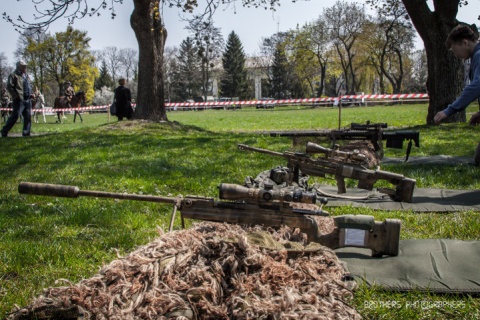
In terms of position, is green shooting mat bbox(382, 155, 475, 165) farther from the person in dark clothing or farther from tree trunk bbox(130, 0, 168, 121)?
the person in dark clothing

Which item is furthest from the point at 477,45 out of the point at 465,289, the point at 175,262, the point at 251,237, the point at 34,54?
the point at 34,54

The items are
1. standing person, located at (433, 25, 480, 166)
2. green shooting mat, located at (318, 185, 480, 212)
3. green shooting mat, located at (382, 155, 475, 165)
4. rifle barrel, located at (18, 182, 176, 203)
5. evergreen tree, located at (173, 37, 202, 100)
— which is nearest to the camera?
rifle barrel, located at (18, 182, 176, 203)

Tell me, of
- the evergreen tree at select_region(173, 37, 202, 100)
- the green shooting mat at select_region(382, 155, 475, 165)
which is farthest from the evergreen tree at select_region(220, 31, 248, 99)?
the green shooting mat at select_region(382, 155, 475, 165)

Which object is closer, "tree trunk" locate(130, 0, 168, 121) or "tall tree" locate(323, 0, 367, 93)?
"tree trunk" locate(130, 0, 168, 121)

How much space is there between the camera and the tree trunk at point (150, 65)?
640 inches

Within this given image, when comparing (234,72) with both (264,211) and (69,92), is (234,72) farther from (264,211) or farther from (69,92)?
(264,211)

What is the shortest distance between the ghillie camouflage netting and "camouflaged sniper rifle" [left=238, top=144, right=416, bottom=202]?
231 centimetres

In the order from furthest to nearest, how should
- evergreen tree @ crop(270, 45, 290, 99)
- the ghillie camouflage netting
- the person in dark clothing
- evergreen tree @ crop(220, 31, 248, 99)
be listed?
evergreen tree @ crop(220, 31, 248, 99) → evergreen tree @ crop(270, 45, 290, 99) → the person in dark clothing → the ghillie camouflage netting

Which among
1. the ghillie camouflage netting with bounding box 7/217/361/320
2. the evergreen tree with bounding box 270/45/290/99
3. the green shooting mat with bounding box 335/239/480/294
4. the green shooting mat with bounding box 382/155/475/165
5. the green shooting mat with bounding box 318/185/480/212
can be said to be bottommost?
the green shooting mat with bounding box 318/185/480/212

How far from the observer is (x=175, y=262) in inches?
108

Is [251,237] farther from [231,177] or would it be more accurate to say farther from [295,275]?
[231,177]

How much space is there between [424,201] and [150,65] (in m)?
12.8

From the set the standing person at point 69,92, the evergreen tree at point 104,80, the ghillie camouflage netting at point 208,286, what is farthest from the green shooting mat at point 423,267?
the evergreen tree at point 104,80

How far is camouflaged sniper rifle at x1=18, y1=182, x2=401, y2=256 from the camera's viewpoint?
312cm
